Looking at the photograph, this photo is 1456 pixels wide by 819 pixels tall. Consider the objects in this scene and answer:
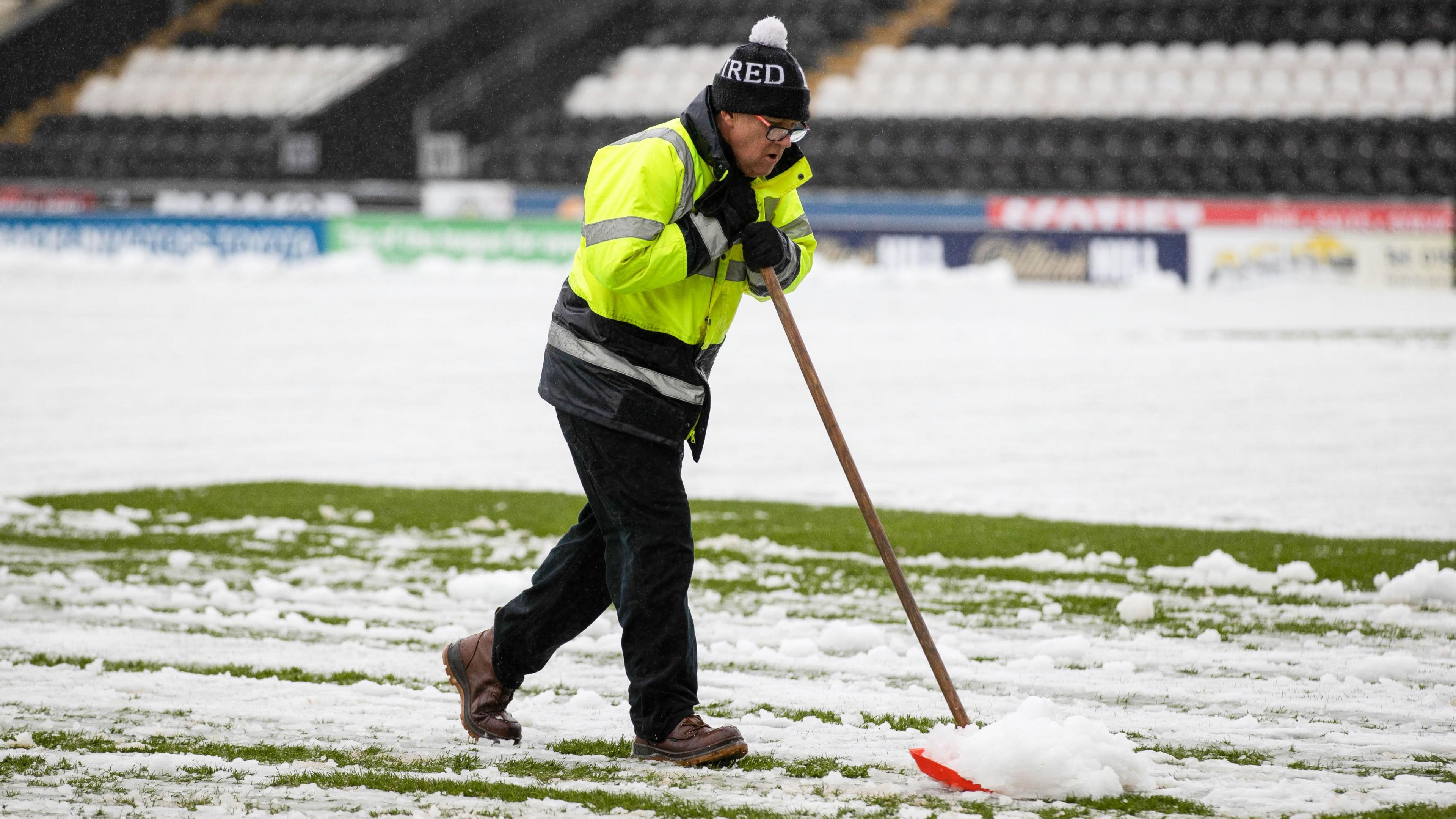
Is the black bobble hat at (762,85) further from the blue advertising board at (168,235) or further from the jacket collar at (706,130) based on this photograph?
the blue advertising board at (168,235)

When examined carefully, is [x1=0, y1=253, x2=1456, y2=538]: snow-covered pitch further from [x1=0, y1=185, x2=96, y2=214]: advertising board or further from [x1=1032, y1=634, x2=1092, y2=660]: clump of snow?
[x1=0, y1=185, x2=96, y2=214]: advertising board

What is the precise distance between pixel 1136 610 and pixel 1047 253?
1807 cm

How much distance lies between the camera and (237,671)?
4754 mm

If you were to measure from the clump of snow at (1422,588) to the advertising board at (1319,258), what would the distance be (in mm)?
16791

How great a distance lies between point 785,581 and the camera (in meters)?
6.26

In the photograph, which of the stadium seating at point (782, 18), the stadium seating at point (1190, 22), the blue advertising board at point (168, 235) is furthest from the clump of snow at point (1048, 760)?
the stadium seating at point (782, 18)

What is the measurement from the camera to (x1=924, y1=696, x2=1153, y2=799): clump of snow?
3412 millimetres

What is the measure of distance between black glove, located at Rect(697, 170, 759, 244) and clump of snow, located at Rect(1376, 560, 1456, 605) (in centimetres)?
309

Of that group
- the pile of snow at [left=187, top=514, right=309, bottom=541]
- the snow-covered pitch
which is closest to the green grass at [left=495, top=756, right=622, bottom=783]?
the pile of snow at [left=187, top=514, right=309, bottom=541]

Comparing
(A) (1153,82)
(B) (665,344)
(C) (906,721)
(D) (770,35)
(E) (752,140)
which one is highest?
(A) (1153,82)

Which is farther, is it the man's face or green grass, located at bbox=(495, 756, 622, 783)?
the man's face

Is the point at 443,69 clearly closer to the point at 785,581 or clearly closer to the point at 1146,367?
the point at 1146,367

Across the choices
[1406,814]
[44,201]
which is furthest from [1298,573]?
[44,201]

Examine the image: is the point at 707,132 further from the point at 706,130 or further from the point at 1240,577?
the point at 1240,577
